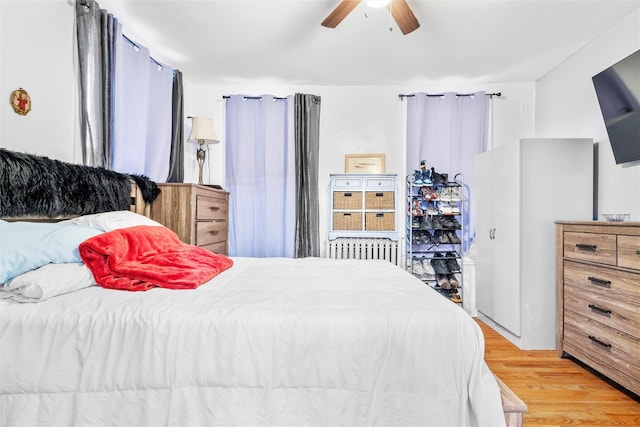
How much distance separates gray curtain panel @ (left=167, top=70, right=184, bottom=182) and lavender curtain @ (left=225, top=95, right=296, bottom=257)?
0.56 metres

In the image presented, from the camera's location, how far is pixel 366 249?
12.4 ft

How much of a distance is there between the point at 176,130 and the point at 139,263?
2.47 metres

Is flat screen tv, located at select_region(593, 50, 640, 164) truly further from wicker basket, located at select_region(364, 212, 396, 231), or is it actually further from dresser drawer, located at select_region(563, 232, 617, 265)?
wicker basket, located at select_region(364, 212, 396, 231)

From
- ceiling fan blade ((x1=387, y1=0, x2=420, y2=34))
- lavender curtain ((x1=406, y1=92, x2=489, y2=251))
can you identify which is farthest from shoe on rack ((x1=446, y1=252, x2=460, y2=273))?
ceiling fan blade ((x1=387, y1=0, x2=420, y2=34))

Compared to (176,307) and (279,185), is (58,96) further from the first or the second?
(279,185)

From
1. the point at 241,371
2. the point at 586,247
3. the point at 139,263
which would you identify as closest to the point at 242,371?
the point at 241,371

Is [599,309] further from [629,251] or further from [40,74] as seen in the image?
[40,74]

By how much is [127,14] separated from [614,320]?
4044 millimetres

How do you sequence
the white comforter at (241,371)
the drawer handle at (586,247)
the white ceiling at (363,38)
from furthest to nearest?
the white ceiling at (363,38), the drawer handle at (586,247), the white comforter at (241,371)

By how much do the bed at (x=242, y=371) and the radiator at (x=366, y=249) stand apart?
269 centimetres

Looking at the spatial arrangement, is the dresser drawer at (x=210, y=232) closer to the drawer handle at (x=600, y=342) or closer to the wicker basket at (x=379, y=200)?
the wicker basket at (x=379, y=200)

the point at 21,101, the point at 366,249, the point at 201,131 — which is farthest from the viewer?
the point at 366,249

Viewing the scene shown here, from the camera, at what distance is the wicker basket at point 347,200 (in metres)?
3.67

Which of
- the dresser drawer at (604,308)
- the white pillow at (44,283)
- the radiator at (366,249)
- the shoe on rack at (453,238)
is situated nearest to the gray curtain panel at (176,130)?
the radiator at (366,249)
